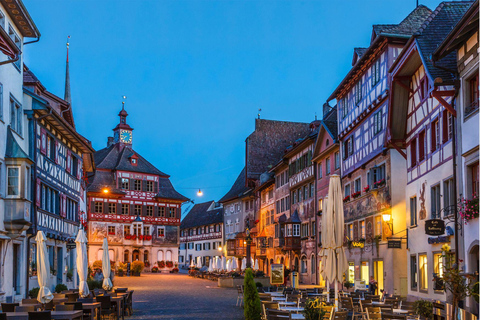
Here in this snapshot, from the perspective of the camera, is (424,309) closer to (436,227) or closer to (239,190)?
(436,227)

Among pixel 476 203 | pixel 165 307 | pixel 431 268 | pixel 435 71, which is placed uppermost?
pixel 435 71

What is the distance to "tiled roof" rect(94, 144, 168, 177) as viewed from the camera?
73.2 m

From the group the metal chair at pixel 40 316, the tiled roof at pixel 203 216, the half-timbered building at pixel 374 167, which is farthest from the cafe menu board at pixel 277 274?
the tiled roof at pixel 203 216

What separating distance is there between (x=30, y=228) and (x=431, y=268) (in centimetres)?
1528

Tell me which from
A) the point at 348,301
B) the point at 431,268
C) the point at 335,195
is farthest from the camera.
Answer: the point at 431,268

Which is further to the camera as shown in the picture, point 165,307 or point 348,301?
point 165,307

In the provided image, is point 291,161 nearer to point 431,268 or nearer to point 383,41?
point 383,41

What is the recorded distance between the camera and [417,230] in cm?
2394

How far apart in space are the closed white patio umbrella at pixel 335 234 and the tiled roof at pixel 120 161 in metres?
57.4

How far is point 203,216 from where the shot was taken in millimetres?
90188

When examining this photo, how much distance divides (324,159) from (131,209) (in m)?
37.2

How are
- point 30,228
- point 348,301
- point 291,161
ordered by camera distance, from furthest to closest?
point 291,161, point 30,228, point 348,301

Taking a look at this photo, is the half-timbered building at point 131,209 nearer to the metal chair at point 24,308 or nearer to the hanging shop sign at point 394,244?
the hanging shop sign at point 394,244

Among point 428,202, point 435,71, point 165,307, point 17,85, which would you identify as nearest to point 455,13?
point 435,71
